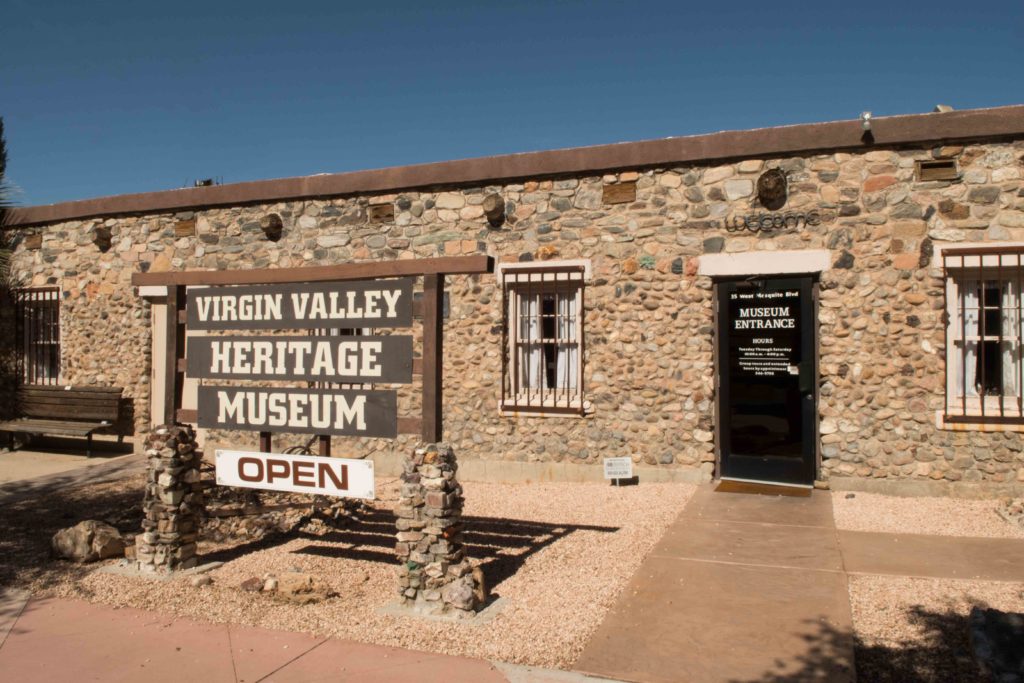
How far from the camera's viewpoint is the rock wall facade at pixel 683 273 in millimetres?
7691

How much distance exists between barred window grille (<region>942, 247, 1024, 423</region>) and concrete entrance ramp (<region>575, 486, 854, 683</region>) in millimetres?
2032

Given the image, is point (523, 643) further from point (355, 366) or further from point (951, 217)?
point (951, 217)

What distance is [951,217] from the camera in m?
7.64

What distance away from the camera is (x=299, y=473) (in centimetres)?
556

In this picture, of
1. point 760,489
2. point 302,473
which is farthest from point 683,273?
point 302,473

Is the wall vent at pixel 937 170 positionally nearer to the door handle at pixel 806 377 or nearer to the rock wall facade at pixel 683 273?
the rock wall facade at pixel 683 273

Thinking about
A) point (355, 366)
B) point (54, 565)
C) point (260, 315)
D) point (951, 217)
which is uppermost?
point (951, 217)

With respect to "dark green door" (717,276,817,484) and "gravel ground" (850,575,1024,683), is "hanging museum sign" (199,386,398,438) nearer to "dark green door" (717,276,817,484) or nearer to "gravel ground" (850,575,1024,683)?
"gravel ground" (850,575,1024,683)

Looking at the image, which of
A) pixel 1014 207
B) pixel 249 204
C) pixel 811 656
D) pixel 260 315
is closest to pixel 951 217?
pixel 1014 207

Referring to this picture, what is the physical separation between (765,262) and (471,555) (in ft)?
14.3

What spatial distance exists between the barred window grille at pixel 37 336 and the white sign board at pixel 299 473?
811 cm

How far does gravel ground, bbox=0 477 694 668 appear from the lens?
14.7 feet

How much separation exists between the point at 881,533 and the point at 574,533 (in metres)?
2.48

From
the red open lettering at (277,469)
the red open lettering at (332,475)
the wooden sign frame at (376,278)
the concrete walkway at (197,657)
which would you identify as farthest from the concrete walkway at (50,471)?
the red open lettering at (332,475)
